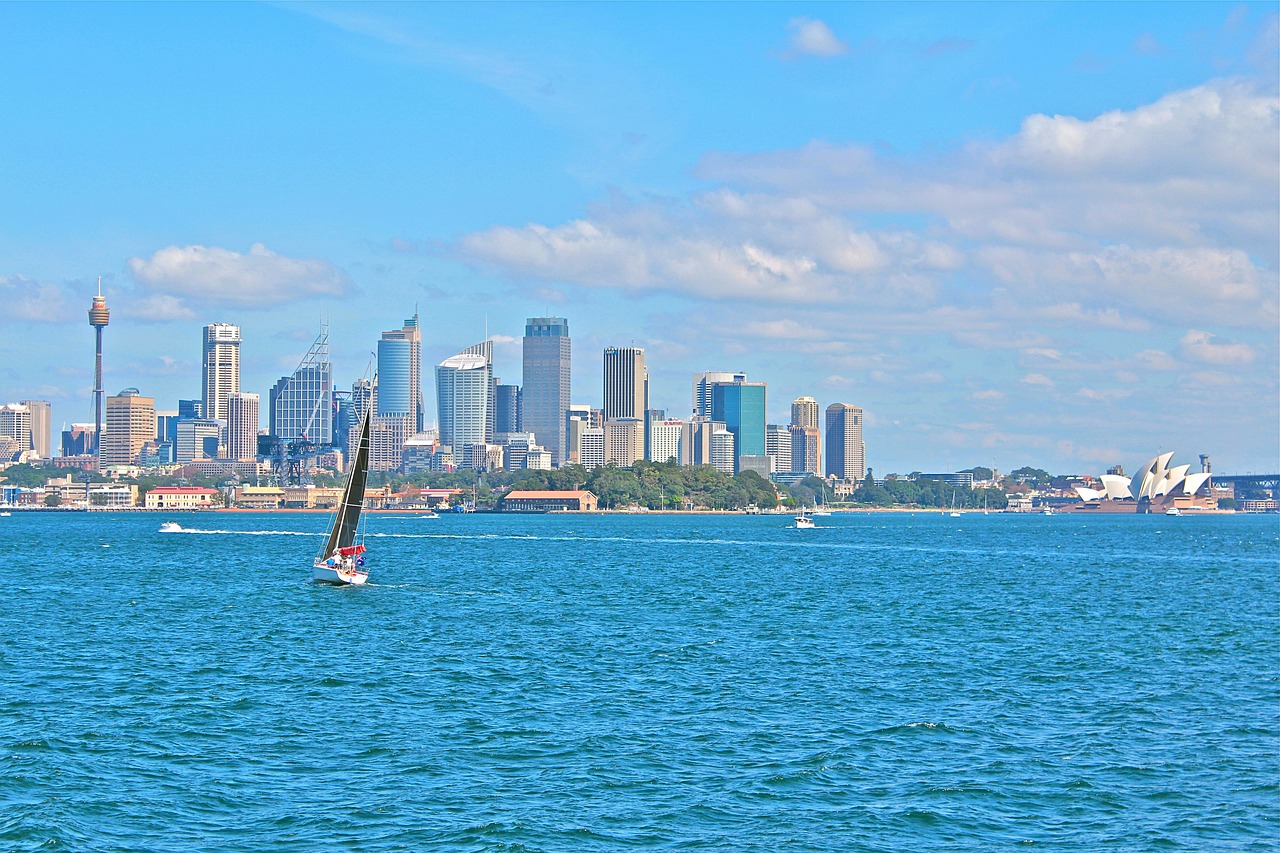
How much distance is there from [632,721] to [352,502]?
159 feet

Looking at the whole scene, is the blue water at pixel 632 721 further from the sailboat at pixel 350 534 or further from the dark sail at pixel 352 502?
the dark sail at pixel 352 502

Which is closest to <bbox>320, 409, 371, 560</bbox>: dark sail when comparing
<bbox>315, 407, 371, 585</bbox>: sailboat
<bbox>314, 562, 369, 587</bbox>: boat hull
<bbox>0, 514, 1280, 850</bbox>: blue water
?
<bbox>315, 407, 371, 585</bbox>: sailboat

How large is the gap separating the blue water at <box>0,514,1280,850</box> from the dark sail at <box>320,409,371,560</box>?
14.6 feet

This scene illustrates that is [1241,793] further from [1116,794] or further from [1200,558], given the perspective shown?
[1200,558]

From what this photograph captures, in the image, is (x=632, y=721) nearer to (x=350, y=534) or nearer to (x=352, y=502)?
(x=352, y=502)

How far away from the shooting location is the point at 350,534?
281 ft

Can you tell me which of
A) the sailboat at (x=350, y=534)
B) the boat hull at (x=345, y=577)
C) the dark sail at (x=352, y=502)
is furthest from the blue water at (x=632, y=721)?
the dark sail at (x=352, y=502)

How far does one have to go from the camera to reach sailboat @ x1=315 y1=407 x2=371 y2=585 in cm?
8406

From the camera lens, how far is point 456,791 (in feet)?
103

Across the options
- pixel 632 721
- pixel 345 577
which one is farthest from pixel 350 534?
pixel 632 721

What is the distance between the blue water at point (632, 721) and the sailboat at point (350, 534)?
2.58 m

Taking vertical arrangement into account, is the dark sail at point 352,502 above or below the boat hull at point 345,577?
above

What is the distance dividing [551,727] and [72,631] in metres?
31.3

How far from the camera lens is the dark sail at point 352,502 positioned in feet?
278
